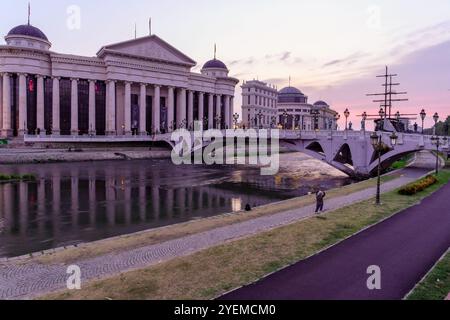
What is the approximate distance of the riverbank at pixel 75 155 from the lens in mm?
72562

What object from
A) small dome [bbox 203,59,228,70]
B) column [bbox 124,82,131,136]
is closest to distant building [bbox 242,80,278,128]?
small dome [bbox 203,59,228,70]

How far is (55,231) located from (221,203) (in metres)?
17.5

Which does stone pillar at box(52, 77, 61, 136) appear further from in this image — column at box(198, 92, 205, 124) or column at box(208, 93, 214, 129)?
column at box(208, 93, 214, 129)

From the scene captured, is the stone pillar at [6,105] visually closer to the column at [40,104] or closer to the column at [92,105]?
the column at [40,104]

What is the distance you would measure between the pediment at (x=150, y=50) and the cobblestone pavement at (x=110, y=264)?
98.2 metres

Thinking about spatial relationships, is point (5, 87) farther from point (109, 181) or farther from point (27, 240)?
point (27, 240)

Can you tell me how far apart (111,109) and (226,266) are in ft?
337

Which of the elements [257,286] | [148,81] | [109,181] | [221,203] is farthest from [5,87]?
[257,286]

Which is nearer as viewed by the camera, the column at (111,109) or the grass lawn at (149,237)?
the grass lawn at (149,237)

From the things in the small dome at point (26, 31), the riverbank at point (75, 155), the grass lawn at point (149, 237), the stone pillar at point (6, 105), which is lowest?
the grass lawn at point (149, 237)

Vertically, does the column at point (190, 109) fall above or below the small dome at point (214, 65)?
below

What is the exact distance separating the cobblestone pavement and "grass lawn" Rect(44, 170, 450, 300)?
112 cm

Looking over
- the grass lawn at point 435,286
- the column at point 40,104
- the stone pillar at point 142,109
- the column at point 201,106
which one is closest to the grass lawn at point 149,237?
the grass lawn at point 435,286
